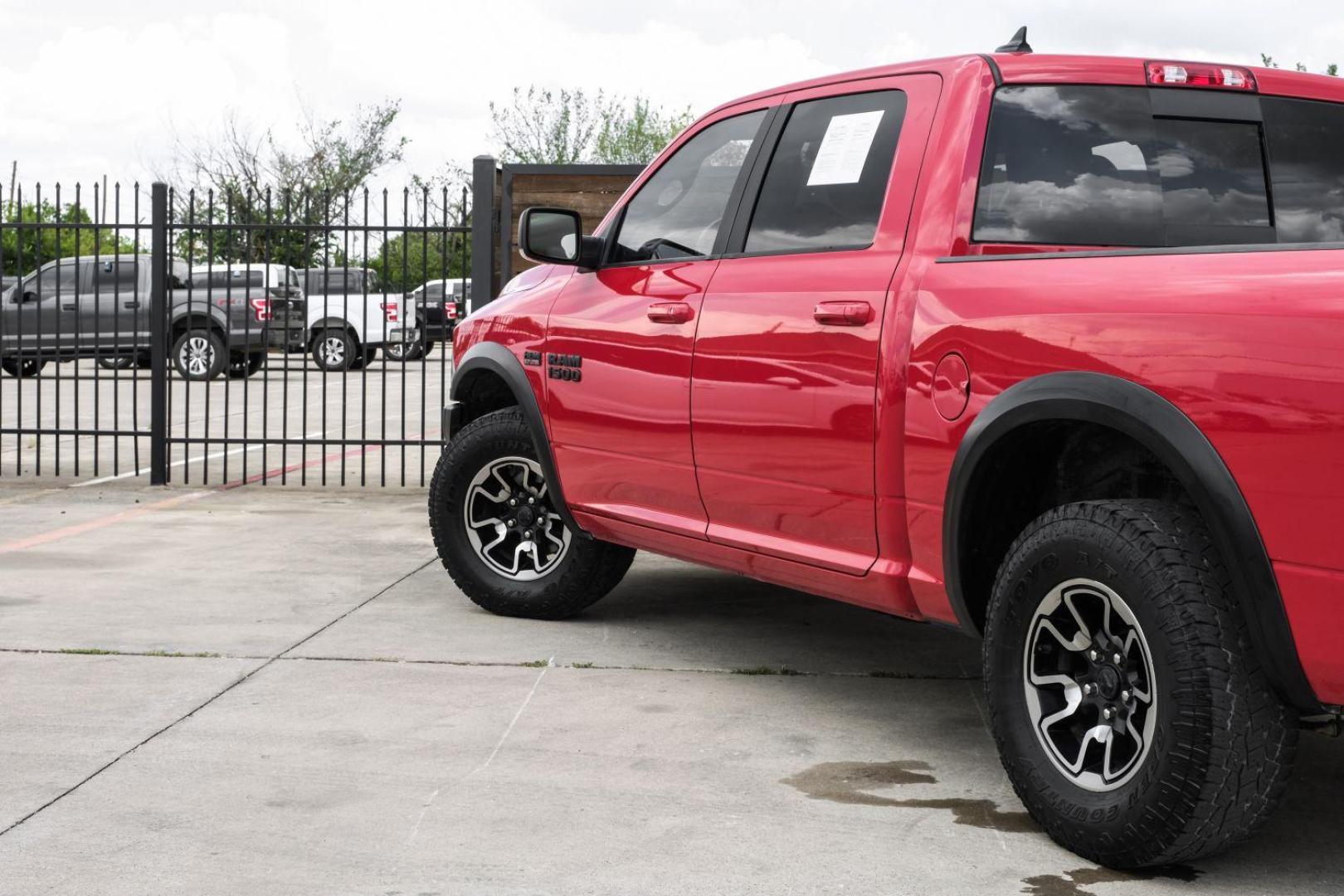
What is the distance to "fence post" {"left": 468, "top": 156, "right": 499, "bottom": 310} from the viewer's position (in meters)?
9.87

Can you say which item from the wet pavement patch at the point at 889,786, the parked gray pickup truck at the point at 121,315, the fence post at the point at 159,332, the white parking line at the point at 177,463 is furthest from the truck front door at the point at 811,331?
the parked gray pickup truck at the point at 121,315

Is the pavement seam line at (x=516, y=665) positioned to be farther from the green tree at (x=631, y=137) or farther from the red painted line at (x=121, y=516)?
the green tree at (x=631, y=137)

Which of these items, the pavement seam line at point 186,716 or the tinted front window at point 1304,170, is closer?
the pavement seam line at point 186,716

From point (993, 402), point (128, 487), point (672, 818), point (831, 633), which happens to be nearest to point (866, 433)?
point (993, 402)

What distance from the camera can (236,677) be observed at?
5133 millimetres

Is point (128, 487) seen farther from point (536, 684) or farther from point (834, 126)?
point (834, 126)

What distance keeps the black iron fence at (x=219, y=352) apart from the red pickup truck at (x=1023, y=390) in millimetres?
3417

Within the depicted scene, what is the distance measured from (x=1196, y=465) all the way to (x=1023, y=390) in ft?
1.72

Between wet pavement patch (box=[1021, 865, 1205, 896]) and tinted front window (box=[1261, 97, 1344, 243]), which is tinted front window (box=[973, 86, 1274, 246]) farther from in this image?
wet pavement patch (box=[1021, 865, 1205, 896])

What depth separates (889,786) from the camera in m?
4.09

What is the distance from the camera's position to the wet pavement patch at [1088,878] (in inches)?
132

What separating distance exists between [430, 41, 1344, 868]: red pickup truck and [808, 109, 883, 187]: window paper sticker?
0.01 metres

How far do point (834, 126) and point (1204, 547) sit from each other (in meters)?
1.94

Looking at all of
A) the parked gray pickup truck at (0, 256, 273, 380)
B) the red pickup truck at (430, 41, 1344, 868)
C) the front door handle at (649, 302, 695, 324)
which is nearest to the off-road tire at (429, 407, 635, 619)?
the red pickup truck at (430, 41, 1344, 868)
